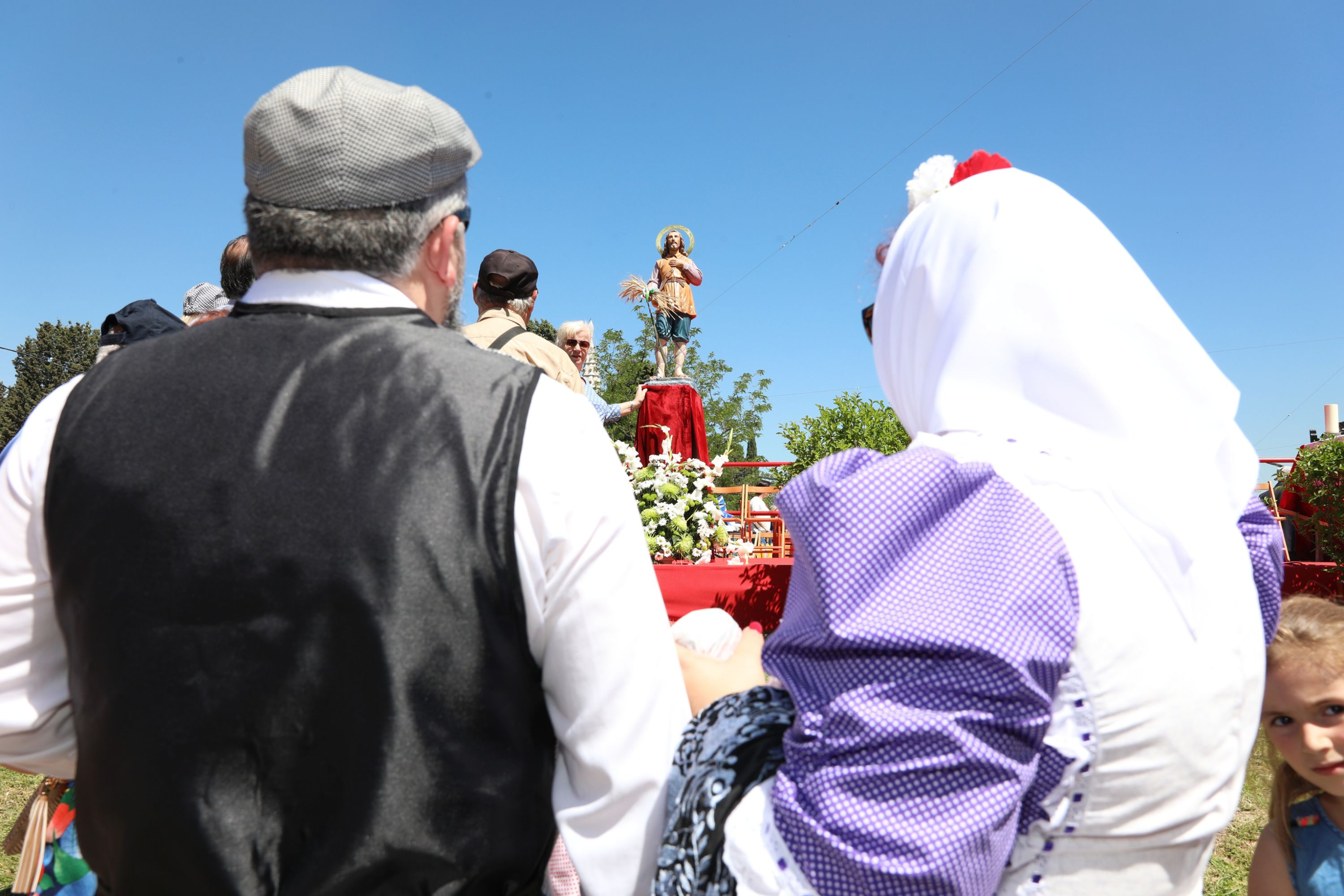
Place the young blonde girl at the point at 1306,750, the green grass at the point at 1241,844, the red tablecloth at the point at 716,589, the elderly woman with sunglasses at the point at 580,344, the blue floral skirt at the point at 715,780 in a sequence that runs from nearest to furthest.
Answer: the blue floral skirt at the point at 715,780 → the young blonde girl at the point at 1306,750 → the green grass at the point at 1241,844 → the red tablecloth at the point at 716,589 → the elderly woman with sunglasses at the point at 580,344

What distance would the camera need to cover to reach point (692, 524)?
13.6ft

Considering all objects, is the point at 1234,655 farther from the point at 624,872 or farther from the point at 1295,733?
the point at 1295,733

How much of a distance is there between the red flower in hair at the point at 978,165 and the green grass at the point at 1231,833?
6.34ft

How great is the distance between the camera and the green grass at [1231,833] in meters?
3.05

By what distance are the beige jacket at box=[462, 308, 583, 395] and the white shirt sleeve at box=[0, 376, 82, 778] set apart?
1863 millimetres

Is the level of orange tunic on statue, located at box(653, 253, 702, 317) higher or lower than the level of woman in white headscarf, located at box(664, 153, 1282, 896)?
higher

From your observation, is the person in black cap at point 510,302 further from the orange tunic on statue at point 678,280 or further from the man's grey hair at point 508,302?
the orange tunic on statue at point 678,280

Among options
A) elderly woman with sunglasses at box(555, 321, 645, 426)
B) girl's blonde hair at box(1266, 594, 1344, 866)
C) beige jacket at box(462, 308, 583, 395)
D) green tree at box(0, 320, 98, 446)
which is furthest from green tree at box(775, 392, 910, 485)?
green tree at box(0, 320, 98, 446)

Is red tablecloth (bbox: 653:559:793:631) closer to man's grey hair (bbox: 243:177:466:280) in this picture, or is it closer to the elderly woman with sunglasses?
the elderly woman with sunglasses

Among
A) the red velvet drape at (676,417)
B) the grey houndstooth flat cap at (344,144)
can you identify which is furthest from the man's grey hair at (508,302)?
the red velvet drape at (676,417)

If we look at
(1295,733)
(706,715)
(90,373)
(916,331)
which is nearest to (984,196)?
(916,331)

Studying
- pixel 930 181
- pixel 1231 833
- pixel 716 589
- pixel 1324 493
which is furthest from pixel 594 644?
pixel 1324 493

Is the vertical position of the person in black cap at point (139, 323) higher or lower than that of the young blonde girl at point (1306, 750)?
higher

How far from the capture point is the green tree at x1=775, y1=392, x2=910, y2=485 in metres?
5.94
